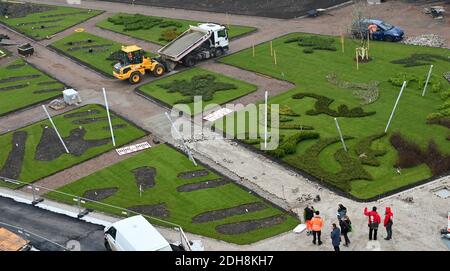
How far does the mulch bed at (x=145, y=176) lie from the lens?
41.0 meters

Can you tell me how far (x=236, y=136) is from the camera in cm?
4678

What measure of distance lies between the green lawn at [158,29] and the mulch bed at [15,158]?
90.9ft

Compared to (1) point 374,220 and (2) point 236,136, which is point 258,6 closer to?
(2) point 236,136

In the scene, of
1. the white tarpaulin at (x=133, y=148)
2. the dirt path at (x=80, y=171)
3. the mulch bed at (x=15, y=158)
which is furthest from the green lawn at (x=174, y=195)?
the mulch bed at (x=15, y=158)

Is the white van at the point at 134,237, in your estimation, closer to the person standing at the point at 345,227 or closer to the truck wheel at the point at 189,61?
the person standing at the point at 345,227

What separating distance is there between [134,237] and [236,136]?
59.3 ft

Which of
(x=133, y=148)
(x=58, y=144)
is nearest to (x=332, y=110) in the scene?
(x=133, y=148)

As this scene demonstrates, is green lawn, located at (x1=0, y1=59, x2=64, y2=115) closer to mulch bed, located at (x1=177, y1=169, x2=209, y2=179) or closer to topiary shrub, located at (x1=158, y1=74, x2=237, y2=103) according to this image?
topiary shrub, located at (x1=158, y1=74, x2=237, y2=103)

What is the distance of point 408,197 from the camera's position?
36.3m

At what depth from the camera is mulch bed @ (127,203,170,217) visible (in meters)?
37.2

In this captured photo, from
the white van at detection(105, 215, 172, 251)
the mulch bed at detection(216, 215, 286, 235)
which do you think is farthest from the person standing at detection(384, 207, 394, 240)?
the white van at detection(105, 215, 172, 251)

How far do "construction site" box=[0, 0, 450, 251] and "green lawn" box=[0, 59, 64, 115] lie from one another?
307mm

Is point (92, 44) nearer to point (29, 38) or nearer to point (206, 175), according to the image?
point (29, 38)

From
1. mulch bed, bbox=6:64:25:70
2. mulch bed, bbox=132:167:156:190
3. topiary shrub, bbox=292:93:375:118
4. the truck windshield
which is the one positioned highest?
the truck windshield
